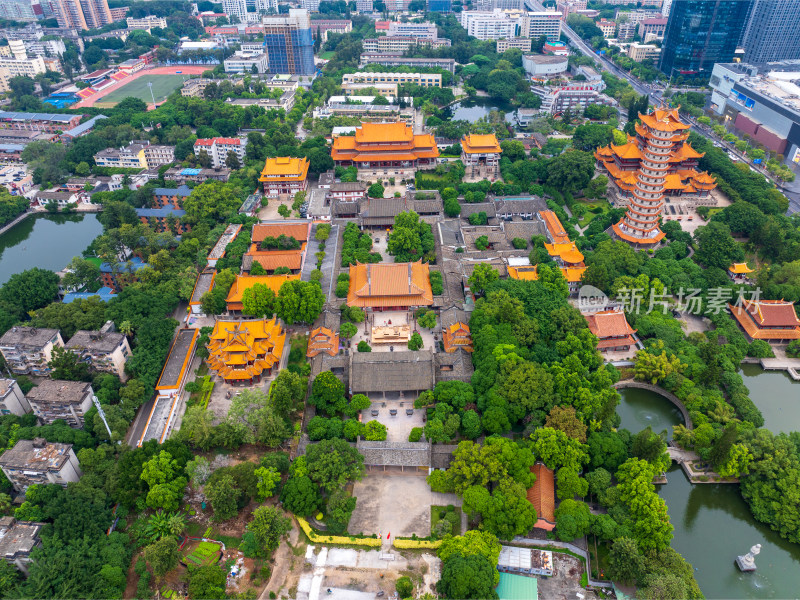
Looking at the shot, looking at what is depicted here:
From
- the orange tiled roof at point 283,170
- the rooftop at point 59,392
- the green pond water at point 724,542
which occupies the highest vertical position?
the orange tiled roof at point 283,170

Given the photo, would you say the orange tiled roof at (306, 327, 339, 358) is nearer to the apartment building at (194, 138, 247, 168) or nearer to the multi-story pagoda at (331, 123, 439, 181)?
the multi-story pagoda at (331, 123, 439, 181)

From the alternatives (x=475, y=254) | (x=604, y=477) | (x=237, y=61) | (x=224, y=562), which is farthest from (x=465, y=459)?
(x=237, y=61)

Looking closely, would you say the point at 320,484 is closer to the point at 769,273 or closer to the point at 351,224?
the point at 351,224

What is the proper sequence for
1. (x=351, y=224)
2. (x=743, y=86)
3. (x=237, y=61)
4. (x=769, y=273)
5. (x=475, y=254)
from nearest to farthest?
(x=769, y=273)
(x=475, y=254)
(x=351, y=224)
(x=743, y=86)
(x=237, y=61)

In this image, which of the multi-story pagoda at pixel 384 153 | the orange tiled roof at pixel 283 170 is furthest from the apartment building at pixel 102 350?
the multi-story pagoda at pixel 384 153

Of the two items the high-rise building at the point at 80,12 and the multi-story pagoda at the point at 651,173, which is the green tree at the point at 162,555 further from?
the high-rise building at the point at 80,12
